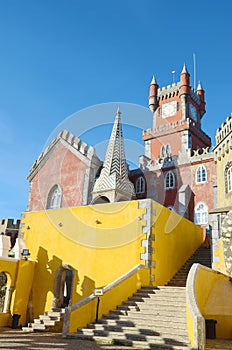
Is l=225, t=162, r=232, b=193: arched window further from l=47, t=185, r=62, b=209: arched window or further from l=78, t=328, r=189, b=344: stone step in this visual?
l=47, t=185, r=62, b=209: arched window

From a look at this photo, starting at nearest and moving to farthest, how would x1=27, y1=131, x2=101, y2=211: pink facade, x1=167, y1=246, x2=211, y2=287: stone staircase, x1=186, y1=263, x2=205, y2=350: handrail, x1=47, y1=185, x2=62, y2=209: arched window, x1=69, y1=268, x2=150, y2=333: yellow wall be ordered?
1. x1=186, y1=263, x2=205, y2=350: handrail
2. x1=69, y1=268, x2=150, y2=333: yellow wall
3. x1=167, y1=246, x2=211, y2=287: stone staircase
4. x1=27, y1=131, x2=101, y2=211: pink facade
5. x1=47, y1=185, x2=62, y2=209: arched window

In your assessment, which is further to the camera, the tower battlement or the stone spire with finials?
the tower battlement

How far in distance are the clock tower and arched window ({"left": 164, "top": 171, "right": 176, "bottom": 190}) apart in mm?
4020

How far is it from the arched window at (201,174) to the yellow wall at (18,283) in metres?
13.8

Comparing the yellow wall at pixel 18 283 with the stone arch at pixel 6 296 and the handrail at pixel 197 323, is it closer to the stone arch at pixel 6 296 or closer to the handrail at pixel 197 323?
the stone arch at pixel 6 296

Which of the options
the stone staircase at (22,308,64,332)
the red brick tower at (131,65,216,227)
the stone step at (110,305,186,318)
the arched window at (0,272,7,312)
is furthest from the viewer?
the red brick tower at (131,65,216,227)

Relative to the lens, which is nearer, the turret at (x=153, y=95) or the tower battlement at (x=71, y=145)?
the tower battlement at (x=71, y=145)

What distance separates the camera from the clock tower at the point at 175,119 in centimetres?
2997

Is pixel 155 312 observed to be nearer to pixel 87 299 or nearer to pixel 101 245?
pixel 87 299

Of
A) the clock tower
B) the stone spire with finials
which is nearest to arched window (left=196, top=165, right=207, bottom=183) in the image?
the stone spire with finials

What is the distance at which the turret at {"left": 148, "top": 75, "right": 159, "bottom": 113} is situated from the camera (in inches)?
1382

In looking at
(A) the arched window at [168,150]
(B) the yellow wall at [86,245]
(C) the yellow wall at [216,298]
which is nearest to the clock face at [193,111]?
(A) the arched window at [168,150]

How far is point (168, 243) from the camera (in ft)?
45.6

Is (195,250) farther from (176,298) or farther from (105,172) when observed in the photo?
(105,172)
